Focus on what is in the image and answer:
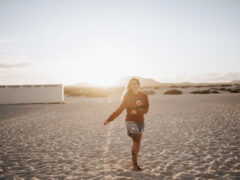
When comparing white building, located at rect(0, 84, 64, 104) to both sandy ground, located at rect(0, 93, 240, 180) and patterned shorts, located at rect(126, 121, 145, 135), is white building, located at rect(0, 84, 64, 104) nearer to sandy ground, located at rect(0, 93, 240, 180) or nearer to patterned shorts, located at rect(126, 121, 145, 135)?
sandy ground, located at rect(0, 93, 240, 180)

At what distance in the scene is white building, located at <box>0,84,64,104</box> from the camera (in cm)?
2997

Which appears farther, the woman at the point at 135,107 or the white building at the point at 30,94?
the white building at the point at 30,94

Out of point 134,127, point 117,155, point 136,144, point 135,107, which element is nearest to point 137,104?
point 135,107

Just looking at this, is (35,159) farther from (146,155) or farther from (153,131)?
(153,131)

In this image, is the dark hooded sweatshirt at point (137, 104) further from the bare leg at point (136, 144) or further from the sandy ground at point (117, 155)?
the sandy ground at point (117, 155)

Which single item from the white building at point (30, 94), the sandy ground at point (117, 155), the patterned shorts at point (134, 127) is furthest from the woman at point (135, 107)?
the white building at point (30, 94)

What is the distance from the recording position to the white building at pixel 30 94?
30.0m

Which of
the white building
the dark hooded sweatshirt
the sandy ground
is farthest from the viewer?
the white building

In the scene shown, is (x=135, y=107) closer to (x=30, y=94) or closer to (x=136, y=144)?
(x=136, y=144)

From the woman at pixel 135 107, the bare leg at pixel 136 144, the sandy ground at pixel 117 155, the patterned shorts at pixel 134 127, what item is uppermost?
the woman at pixel 135 107

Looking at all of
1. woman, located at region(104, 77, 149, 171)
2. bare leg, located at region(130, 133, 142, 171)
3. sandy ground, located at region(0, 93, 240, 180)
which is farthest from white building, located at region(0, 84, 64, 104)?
woman, located at region(104, 77, 149, 171)

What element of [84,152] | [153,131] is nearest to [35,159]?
[84,152]

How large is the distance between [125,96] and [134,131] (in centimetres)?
78

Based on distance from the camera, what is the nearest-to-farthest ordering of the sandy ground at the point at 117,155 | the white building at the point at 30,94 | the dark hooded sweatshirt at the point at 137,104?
the dark hooded sweatshirt at the point at 137,104, the sandy ground at the point at 117,155, the white building at the point at 30,94
